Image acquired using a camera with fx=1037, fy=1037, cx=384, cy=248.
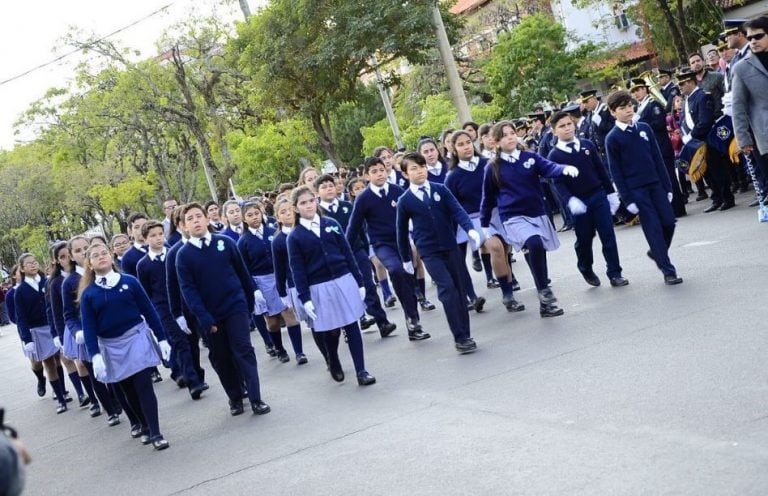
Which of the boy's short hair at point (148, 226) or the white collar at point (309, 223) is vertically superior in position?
the boy's short hair at point (148, 226)

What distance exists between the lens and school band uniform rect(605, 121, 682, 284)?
34.2 ft

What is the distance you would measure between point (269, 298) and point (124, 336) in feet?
11.8

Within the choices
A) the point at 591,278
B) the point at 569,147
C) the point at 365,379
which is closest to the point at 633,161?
the point at 569,147

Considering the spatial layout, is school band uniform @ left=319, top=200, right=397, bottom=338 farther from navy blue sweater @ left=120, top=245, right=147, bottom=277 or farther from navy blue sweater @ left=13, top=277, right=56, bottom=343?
navy blue sweater @ left=13, top=277, right=56, bottom=343

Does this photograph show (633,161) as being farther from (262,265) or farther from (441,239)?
(262,265)

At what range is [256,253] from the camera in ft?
43.1

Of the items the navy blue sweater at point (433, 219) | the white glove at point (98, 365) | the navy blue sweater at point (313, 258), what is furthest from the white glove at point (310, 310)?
the white glove at point (98, 365)

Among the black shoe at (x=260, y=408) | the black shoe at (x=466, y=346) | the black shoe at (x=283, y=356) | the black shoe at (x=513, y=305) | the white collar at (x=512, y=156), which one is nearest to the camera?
the black shoe at (x=260, y=408)

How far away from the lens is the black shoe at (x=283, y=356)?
12828 mm

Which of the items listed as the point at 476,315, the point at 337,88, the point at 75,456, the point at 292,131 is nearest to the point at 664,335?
the point at 476,315

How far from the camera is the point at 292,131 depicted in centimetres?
3931

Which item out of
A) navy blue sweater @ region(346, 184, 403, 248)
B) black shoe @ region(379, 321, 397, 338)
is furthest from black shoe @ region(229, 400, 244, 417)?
navy blue sweater @ region(346, 184, 403, 248)

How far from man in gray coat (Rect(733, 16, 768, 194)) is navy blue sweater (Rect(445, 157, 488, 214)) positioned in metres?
3.79

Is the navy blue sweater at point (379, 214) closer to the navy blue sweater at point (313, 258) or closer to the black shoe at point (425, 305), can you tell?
the black shoe at point (425, 305)
